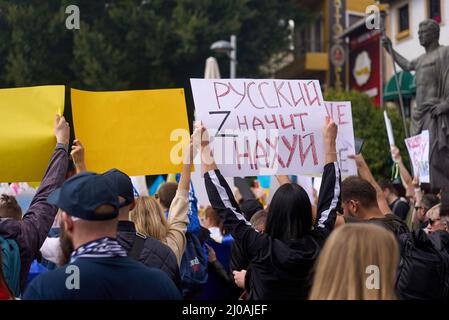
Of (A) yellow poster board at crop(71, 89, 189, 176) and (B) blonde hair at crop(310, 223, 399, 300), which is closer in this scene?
(B) blonde hair at crop(310, 223, 399, 300)

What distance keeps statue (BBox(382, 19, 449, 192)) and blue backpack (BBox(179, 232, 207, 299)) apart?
347 cm

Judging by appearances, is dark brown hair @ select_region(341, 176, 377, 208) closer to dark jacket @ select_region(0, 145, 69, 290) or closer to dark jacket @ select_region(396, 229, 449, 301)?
dark jacket @ select_region(396, 229, 449, 301)

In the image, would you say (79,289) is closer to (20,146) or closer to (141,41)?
(20,146)

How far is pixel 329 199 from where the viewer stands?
3812 mm

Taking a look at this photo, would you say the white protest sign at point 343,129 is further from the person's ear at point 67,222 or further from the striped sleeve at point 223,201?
the person's ear at point 67,222

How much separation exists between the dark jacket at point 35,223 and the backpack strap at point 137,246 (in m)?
0.42

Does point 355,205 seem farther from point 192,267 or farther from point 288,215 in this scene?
point 192,267

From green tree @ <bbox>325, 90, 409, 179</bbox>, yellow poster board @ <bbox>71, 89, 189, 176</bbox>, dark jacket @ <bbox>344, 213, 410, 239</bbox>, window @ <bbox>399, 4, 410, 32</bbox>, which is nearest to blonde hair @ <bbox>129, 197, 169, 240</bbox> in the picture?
yellow poster board @ <bbox>71, 89, 189, 176</bbox>

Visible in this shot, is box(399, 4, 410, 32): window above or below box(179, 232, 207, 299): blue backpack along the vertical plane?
above

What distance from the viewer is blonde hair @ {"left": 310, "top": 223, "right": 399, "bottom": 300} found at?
2.44 m

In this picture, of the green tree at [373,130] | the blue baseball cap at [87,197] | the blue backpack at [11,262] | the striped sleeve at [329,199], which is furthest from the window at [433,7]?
the blue baseball cap at [87,197]

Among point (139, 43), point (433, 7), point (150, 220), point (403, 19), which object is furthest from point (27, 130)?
point (403, 19)

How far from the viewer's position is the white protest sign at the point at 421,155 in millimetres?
7371

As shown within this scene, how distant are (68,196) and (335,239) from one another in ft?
3.05
